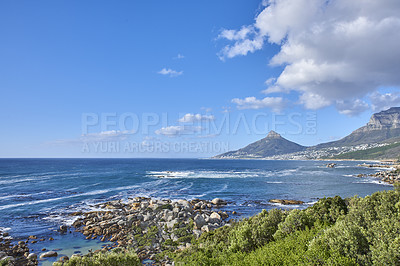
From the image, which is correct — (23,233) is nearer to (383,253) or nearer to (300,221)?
(300,221)

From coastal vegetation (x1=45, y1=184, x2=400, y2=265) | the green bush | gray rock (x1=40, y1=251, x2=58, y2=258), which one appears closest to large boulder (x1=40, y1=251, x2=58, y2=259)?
gray rock (x1=40, y1=251, x2=58, y2=258)

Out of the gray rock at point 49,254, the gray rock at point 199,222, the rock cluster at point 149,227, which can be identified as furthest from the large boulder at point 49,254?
the gray rock at point 199,222

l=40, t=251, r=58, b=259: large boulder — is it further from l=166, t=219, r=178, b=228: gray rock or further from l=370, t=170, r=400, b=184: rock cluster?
l=370, t=170, r=400, b=184: rock cluster

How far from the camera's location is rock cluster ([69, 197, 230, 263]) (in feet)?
93.0

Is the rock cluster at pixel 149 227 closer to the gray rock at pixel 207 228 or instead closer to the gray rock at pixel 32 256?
the gray rock at pixel 207 228

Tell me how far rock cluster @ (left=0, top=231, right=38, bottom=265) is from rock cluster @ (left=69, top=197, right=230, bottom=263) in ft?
22.5

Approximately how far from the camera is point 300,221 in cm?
2055

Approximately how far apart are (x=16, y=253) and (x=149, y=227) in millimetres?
16027

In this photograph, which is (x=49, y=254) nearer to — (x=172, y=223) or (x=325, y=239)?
(x=172, y=223)

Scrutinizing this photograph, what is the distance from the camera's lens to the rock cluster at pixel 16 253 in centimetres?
2438

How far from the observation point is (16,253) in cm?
2642

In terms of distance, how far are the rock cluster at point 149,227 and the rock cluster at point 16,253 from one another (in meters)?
6.86

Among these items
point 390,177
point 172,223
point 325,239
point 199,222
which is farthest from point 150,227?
point 390,177

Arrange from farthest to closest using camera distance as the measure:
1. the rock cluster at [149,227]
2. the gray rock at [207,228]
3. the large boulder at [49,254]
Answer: the gray rock at [207,228] → the rock cluster at [149,227] → the large boulder at [49,254]
